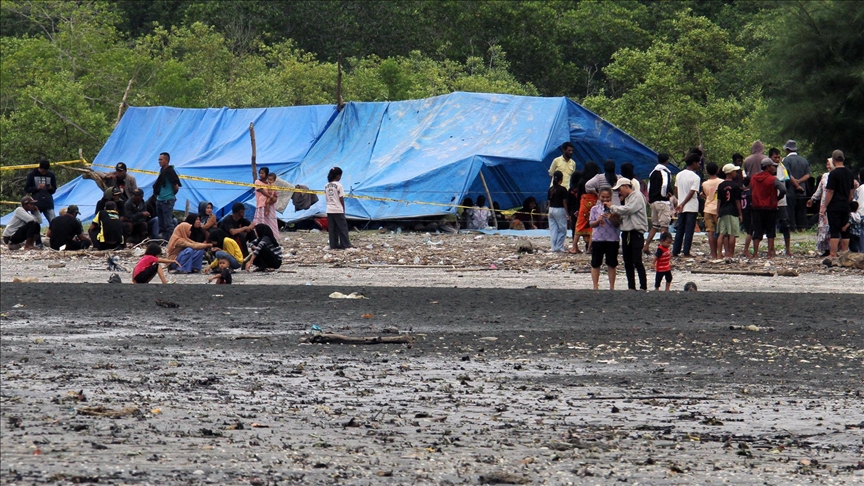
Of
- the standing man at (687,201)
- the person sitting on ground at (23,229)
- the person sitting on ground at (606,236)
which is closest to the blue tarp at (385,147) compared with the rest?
the person sitting on ground at (23,229)

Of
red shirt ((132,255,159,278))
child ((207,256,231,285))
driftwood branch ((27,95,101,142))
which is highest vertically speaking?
driftwood branch ((27,95,101,142))

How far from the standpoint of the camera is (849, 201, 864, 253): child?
55.9ft

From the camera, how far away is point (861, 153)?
85.0ft

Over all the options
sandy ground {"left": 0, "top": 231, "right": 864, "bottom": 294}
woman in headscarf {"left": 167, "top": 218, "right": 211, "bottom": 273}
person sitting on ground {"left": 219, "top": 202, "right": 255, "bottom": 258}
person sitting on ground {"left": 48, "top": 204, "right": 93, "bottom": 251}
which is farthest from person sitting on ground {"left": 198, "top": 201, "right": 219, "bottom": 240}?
person sitting on ground {"left": 48, "top": 204, "right": 93, "bottom": 251}

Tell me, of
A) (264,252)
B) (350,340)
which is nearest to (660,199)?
(264,252)

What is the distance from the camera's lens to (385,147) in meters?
26.8

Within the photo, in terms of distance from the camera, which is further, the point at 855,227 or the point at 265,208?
the point at 265,208

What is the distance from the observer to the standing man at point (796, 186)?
19.9 meters

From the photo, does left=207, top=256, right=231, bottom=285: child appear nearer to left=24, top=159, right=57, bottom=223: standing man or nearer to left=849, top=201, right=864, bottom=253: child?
left=24, top=159, right=57, bottom=223: standing man

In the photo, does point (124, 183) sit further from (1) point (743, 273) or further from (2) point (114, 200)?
(1) point (743, 273)

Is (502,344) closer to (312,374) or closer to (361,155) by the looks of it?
(312,374)

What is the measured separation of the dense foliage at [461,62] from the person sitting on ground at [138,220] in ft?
43.1

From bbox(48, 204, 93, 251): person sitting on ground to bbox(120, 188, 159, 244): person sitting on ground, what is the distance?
725 mm

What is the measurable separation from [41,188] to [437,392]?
623 inches
